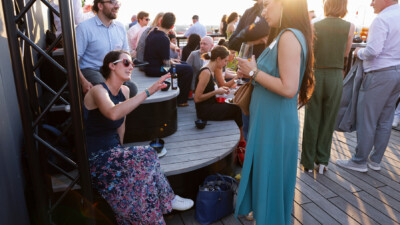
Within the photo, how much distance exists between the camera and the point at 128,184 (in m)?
2.04

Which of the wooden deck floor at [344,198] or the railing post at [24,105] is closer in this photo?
the railing post at [24,105]

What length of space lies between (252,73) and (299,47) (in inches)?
Answer: 12.2

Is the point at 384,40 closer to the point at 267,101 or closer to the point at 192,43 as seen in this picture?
the point at 267,101

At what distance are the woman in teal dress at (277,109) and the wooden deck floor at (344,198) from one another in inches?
26.9

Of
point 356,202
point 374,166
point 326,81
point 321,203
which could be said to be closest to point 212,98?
point 326,81

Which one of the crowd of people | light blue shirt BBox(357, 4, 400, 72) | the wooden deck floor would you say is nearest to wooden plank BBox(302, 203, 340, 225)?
the wooden deck floor

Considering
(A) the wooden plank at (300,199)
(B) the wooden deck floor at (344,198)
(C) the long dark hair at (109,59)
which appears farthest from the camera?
(A) the wooden plank at (300,199)

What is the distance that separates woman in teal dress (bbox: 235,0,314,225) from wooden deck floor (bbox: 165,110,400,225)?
2.24ft

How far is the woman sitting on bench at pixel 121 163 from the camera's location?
2.05 m

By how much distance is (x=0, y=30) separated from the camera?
1.95m

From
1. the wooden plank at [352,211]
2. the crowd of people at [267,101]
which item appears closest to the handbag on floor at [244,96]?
the crowd of people at [267,101]

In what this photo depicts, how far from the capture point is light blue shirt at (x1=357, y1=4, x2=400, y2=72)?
2830 mm

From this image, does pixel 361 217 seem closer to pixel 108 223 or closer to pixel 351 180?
pixel 351 180

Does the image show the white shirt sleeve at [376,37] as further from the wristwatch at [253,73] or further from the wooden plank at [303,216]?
the wristwatch at [253,73]
